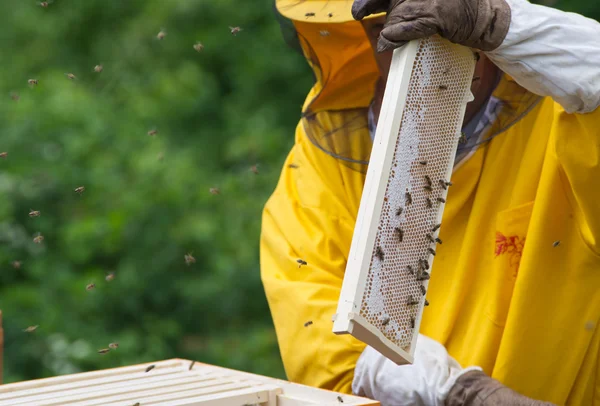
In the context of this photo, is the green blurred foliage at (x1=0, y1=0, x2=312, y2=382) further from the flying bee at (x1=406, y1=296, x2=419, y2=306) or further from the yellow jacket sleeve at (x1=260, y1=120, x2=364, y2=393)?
the flying bee at (x1=406, y1=296, x2=419, y2=306)

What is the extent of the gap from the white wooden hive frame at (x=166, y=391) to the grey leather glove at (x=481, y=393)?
0.47m

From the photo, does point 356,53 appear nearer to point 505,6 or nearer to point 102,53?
point 505,6

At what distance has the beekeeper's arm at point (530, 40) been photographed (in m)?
2.05

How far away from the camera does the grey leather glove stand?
230cm

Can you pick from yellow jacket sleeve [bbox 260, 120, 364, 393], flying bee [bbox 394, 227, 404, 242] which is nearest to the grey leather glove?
yellow jacket sleeve [bbox 260, 120, 364, 393]

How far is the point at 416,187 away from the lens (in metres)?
2.03

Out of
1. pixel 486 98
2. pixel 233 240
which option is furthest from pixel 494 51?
pixel 233 240

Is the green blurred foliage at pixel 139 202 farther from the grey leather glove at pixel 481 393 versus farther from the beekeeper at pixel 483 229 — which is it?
the grey leather glove at pixel 481 393

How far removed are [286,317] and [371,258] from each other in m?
0.94

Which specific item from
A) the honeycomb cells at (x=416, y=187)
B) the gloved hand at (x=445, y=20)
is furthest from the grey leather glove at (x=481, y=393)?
the gloved hand at (x=445, y=20)

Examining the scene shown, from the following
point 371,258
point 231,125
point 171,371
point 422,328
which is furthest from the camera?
point 231,125

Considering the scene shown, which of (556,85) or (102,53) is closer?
(556,85)

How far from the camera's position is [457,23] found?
79.9 inches

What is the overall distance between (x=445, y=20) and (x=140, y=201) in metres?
Answer: 3.86
